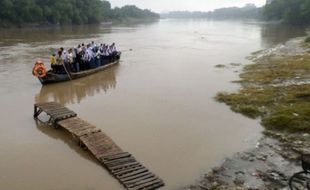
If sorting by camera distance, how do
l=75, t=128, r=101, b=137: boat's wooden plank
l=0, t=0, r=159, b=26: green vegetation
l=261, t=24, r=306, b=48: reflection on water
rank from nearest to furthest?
l=75, t=128, r=101, b=137: boat's wooden plank, l=261, t=24, r=306, b=48: reflection on water, l=0, t=0, r=159, b=26: green vegetation

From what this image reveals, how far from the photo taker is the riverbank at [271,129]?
1120 centimetres

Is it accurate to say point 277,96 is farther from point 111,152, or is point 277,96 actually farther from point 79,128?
point 79,128

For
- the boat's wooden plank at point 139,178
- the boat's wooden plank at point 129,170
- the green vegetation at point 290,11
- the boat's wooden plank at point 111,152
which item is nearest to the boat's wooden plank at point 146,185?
the boat's wooden plank at point 139,178

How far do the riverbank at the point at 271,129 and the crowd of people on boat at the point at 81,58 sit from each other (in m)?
10.8

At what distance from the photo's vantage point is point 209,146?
14.2 m

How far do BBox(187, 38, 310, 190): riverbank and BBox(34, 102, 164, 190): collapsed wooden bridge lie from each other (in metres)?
1.46

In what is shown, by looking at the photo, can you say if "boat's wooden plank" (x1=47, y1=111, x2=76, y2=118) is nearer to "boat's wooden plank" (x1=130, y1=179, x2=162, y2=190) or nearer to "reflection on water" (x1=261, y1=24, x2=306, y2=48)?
"boat's wooden plank" (x1=130, y1=179, x2=162, y2=190)

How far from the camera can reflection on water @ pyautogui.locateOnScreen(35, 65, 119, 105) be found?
70.7 feet

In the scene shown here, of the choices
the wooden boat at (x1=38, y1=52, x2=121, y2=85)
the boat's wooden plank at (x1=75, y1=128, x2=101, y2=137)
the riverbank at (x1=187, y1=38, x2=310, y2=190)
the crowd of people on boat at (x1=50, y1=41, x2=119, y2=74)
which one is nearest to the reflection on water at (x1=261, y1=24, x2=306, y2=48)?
the crowd of people on boat at (x1=50, y1=41, x2=119, y2=74)

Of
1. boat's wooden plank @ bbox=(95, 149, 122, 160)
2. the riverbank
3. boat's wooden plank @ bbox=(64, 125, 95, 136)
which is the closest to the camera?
the riverbank

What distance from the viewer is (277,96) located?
64.8 feet

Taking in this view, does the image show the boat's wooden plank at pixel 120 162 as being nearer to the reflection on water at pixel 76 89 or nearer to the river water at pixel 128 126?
the river water at pixel 128 126

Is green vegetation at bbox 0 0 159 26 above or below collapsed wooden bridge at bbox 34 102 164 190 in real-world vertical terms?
above

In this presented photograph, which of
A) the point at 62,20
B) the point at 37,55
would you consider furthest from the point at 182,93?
the point at 62,20
